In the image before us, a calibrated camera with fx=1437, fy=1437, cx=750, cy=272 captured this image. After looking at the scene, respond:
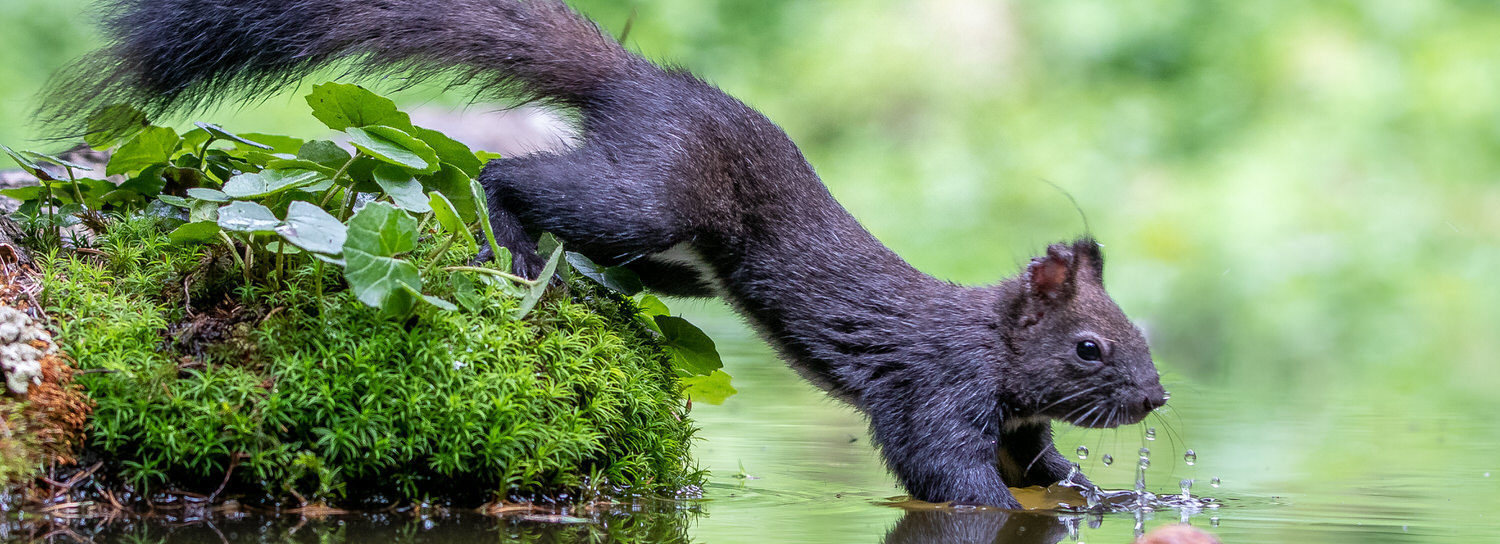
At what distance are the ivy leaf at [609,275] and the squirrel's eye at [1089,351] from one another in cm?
148

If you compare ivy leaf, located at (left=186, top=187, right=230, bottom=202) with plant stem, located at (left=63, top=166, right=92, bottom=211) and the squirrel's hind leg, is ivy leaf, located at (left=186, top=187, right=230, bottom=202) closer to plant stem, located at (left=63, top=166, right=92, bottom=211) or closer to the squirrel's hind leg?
plant stem, located at (left=63, top=166, right=92, bottom=211)

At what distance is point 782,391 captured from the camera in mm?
6953

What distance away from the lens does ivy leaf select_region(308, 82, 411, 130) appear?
12.9ft

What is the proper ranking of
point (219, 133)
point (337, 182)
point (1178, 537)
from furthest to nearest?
point (219, 133) → point (337, 182) → point (1178, 537)

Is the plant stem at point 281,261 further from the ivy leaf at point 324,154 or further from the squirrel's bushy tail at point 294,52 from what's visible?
the squirrel's bushy tail at point 294,52

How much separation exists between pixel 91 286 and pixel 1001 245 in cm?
865

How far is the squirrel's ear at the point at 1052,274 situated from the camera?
4.78 m

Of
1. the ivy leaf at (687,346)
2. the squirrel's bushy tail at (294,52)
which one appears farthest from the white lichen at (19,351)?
the ivy leaf at (687,346)

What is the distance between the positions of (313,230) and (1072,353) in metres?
2.49

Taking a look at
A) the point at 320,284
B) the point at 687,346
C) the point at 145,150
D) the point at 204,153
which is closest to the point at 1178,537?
the point at 687,346

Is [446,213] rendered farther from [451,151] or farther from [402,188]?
[451,151]

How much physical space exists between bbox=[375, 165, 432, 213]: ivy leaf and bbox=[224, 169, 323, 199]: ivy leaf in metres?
0.20

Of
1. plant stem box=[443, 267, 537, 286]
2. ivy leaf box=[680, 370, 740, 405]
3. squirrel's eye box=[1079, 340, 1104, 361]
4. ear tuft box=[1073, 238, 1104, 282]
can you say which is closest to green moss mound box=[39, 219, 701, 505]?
plant stem box=[443, 267, 537, 286]

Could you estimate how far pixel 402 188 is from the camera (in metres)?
3.97
